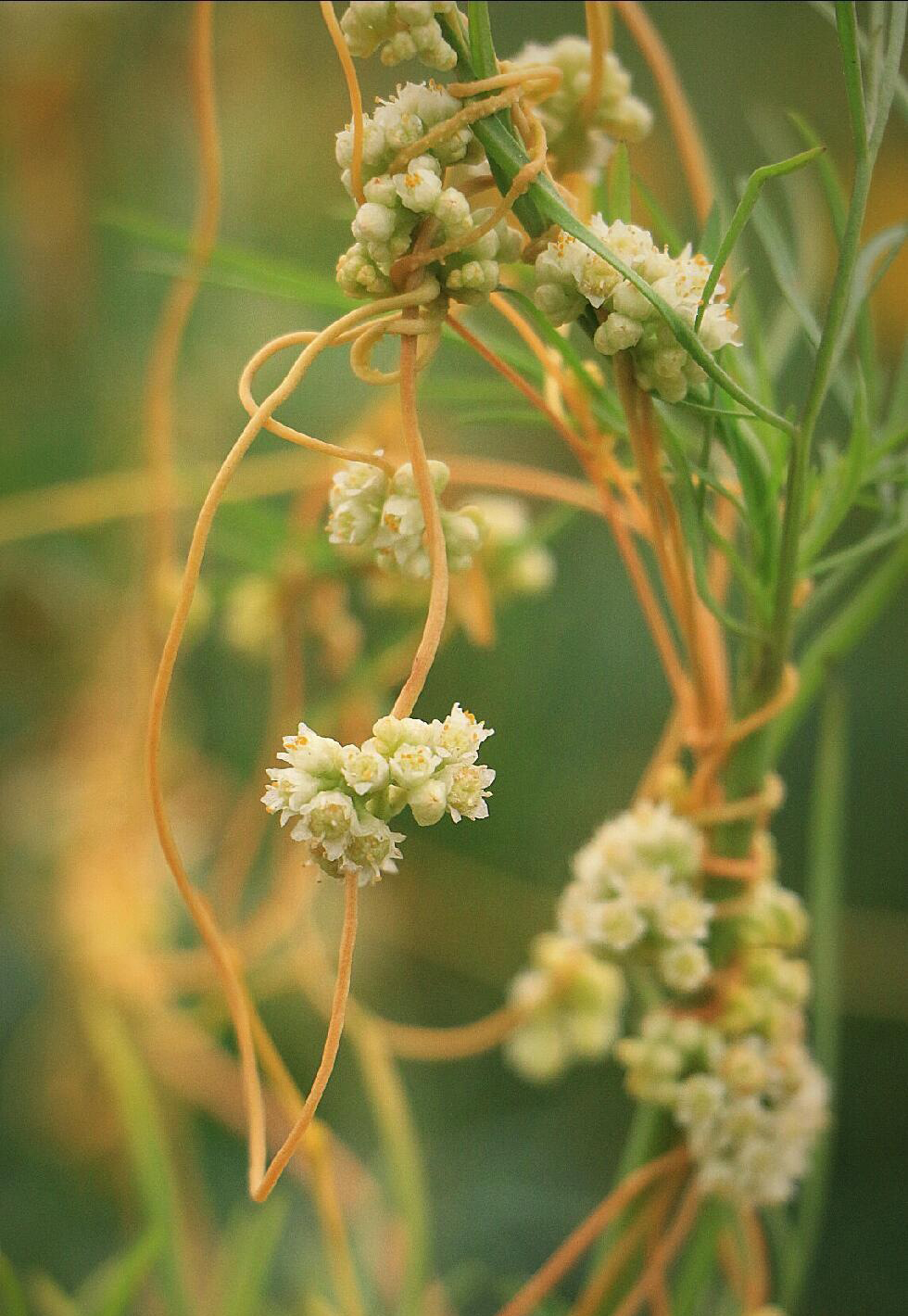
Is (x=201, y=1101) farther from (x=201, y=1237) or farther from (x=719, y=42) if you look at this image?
(x=719, y=42)

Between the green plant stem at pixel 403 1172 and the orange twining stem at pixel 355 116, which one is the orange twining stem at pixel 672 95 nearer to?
the orange twining stem at pixel 355 116

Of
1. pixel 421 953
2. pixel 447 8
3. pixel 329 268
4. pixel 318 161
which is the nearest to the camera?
pixel 447 8

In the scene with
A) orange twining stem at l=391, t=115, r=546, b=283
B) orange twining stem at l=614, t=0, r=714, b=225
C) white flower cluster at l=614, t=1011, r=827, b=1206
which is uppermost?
orange twining stem at l=614, t=0, r=714, b=225

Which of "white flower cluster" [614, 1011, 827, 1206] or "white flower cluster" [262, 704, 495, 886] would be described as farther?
"white flower cluster" [614, 1011, 827, 1206]

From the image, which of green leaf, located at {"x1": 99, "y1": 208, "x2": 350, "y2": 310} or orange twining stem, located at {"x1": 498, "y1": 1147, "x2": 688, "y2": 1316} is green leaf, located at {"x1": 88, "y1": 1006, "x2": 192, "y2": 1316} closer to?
orange twining stem, located at {"x1": 498, "y1": 1147, "x2": 688, "y2": 1316}

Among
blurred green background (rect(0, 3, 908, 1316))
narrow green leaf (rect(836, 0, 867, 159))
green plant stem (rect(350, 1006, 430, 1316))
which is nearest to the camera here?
narrow green leaf (rect(836, 0, 867, 159))

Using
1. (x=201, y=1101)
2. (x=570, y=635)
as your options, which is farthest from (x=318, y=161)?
(x=201, y=1101)

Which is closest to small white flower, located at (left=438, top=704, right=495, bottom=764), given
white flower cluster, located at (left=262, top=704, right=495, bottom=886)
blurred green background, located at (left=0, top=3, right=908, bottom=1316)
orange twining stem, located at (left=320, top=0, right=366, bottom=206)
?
white flower cluster, located at (left=262, top=704, right=495, bottom=886)
